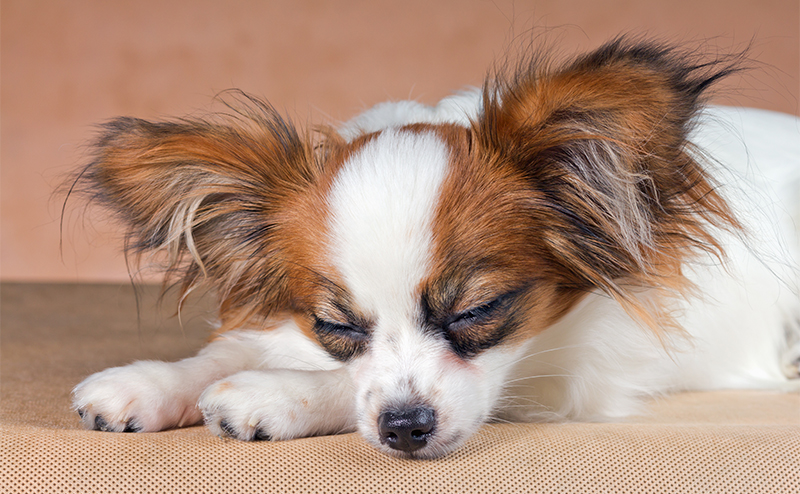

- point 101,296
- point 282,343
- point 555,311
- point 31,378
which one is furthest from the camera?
point 101,296

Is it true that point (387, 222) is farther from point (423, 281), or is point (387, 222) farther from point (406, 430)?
point (406, 430)

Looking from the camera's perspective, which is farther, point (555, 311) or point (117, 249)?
point (117, 249)

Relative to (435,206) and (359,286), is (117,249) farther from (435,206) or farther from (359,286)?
(435,206)

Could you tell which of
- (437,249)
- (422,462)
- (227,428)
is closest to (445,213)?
(437,249)

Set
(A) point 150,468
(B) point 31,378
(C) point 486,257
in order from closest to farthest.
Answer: (A) point 150,468 → (C) point 486,257 → (B) point 31,378

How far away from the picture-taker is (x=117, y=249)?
1945 mm

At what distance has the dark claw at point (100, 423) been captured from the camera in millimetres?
1475

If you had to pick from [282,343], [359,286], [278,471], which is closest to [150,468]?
[278,471]

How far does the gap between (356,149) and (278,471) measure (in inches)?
30.4

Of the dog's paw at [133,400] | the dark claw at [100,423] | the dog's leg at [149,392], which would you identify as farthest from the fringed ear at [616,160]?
the dark claw at [100,423]

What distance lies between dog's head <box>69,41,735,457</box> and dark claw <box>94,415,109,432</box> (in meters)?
0.49

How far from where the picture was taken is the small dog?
147 cm

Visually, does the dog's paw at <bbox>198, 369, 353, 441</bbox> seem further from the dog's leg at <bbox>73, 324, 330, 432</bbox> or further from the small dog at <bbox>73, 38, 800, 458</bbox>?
the dog's leg at <bbox>73, 324, 330, 432</bbox>

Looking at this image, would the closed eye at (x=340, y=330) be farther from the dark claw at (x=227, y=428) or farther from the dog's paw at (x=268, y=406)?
the dark claw at (x=227, y=428)
